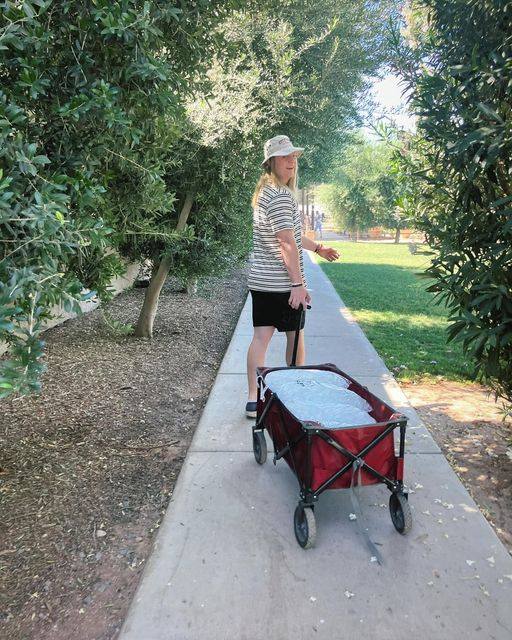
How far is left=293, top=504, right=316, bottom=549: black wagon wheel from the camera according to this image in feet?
8.10

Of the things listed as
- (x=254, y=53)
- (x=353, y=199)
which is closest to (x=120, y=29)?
(x=254, y=53)

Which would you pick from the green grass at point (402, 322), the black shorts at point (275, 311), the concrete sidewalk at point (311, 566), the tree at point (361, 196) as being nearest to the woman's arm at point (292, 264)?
the black shorts at point (275, 311)

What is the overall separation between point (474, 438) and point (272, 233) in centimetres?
Result: 207

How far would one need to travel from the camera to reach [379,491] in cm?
304

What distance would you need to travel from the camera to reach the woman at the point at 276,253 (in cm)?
351

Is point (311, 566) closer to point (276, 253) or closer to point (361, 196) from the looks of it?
point (276, 253)

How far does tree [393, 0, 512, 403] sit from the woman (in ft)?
2.84

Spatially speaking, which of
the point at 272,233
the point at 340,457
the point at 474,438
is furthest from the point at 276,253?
the point at 474,438

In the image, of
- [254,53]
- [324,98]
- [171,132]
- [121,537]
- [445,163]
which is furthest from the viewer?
[324,98]

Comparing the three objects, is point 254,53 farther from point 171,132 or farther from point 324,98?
point 171,132

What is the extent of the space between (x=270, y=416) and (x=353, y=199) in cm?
3773

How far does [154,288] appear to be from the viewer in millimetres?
6324

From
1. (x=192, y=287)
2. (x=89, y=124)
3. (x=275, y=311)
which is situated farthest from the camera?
(x=192, y=287)

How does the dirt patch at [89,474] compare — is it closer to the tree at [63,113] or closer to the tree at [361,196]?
the tree at [63,113]
